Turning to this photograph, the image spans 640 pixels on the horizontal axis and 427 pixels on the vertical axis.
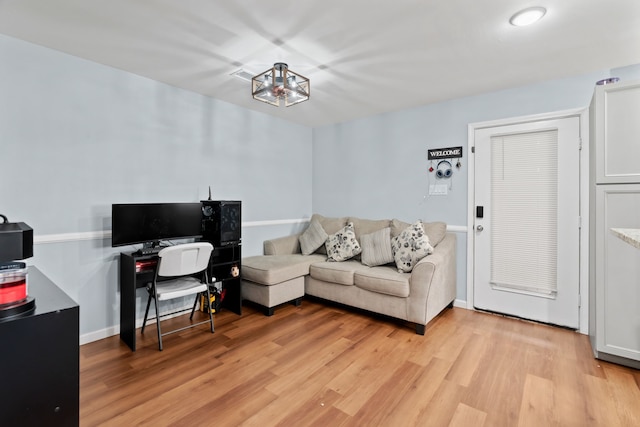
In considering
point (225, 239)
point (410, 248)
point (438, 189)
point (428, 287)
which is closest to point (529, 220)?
point (438, 189)

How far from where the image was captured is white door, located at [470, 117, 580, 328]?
2951 mm

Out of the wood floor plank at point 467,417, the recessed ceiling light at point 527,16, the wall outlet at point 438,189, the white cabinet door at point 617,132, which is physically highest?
the recessed ceiling light at point 527,16

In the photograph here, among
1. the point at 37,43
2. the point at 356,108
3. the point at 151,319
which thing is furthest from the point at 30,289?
the point at 356,108

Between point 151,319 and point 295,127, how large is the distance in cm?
313

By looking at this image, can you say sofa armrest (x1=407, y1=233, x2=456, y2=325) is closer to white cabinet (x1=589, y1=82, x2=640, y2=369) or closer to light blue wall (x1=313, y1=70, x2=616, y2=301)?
light blue wall (x1=313, y1=70, x2=616, y2=301)

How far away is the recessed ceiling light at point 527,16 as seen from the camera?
1.91 m

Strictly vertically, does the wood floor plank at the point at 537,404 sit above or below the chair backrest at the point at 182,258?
below

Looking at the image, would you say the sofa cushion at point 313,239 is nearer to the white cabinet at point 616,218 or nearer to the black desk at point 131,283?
the black desk at point 131,283

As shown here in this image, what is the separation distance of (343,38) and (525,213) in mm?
2516

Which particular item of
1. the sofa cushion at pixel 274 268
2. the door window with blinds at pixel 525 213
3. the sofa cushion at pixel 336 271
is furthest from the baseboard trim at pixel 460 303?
the sofa cushion at pixel 274 268

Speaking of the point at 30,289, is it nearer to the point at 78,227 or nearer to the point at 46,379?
the point at 46,379

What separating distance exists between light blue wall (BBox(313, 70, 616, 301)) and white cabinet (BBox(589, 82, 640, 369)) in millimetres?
697

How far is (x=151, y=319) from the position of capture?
3.07 meters

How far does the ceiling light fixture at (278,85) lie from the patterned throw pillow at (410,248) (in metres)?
1.81
